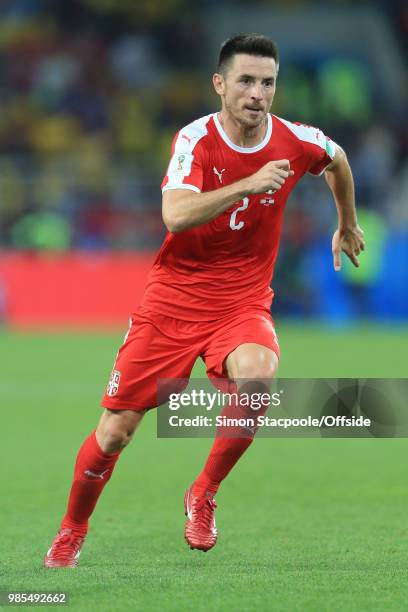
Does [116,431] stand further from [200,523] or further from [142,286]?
[142,286]

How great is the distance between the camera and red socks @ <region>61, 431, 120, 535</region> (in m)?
5.72

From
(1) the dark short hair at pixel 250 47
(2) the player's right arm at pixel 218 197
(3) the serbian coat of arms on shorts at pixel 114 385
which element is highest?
(1) the dark short hair at pixel 250 47

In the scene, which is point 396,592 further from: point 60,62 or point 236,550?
point 60,62

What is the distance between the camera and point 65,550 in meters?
5.56

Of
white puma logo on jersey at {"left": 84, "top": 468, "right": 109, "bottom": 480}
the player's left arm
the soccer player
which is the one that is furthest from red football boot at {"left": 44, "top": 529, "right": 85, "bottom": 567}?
the player's left arm

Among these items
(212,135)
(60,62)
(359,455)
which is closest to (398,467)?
(359,455)

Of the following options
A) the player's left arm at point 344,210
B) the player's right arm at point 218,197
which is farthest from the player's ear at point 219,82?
the player's left arm at point 344,210

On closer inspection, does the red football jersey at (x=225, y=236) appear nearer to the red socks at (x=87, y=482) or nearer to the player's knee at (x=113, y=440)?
the player's knee at (x=113, y=440)

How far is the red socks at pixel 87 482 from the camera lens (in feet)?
18.8

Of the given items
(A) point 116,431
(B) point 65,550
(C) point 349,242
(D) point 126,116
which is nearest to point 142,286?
(D) point 126,116

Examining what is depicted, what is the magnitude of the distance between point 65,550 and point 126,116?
722 inches

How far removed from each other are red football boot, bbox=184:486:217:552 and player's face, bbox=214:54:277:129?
1.68 meters

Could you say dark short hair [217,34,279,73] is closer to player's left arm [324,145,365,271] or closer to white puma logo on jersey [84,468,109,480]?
player's left arm [324,145,365,271]

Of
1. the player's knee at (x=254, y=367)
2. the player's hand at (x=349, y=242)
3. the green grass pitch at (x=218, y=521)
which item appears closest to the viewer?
the green grass pitch at (x=218, y=521)
